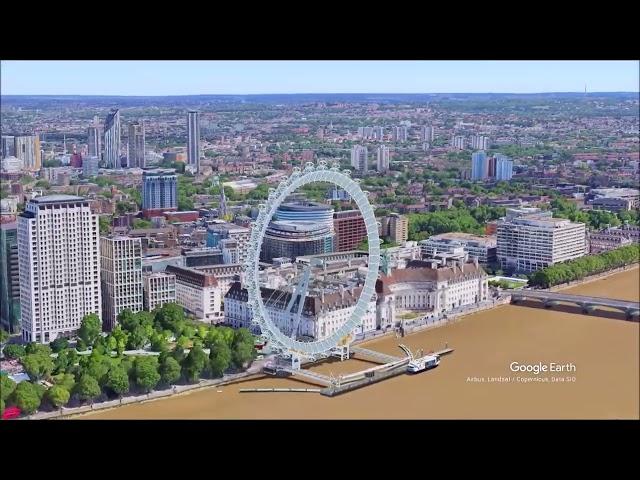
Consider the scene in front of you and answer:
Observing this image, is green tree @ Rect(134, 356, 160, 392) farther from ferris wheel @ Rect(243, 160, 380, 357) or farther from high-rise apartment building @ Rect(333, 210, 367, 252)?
high-rise apartment building @ Rect(333, 210, 367, 252)

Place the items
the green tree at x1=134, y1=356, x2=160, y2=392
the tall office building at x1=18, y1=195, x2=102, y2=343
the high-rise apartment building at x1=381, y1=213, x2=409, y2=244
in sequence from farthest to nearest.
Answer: the high-rise apartment building at x1=381, y1=213, x2=409, y2=244, the tall office building at x1=18, y1=195, x2=102, y2=343, the green tree at x1=134, y1=356, x2=160, y2=392

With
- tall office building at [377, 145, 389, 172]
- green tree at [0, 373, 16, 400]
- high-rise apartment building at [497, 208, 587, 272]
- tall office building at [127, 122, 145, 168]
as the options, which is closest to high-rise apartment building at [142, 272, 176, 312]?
green tree at [0, 373, 16, 400]

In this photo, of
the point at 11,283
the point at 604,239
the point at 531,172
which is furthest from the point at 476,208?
the point at 11,283

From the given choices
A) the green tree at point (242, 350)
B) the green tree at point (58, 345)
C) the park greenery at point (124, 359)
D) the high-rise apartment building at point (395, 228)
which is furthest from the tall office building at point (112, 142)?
the green tree at point (242, 350)

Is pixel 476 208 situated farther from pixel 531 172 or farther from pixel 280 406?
pixel 280 406

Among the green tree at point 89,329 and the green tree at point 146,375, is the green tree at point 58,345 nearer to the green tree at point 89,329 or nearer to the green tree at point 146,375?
the green tree at point 89,329
